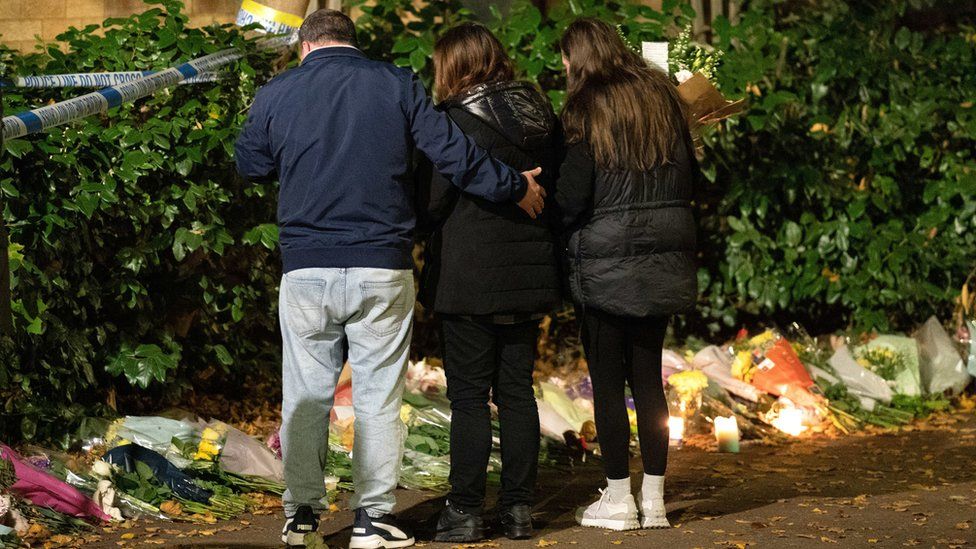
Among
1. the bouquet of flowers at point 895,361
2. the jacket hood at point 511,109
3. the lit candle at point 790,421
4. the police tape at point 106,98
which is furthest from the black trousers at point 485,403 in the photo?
the bouquet of flowers at point 895,361

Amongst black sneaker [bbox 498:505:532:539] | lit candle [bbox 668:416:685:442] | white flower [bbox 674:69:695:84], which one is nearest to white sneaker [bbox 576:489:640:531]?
black sneaker [bbox 498:505:532:539]

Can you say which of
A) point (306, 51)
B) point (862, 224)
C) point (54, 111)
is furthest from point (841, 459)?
point (54, 111)

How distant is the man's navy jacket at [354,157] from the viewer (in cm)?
413

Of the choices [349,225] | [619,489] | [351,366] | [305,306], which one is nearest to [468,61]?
[349,225]

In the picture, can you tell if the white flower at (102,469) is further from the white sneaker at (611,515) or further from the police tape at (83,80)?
the white sneaker at (611,515)

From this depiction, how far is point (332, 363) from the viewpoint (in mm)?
4270

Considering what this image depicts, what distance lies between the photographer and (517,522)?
448 centimetres

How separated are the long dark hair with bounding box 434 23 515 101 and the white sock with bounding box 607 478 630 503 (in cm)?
146

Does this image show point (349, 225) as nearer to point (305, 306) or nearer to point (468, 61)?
point (305, 306)

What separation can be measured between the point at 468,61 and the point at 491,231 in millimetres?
569

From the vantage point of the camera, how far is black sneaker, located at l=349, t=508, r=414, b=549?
4.29 meters

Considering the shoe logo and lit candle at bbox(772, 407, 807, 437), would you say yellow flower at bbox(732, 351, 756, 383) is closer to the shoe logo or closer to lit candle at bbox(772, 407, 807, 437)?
lit candle at bbox(772, 407, 807, 437)

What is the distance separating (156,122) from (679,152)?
89.6 inches

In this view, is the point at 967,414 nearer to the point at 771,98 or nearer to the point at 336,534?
the point at 771,98
